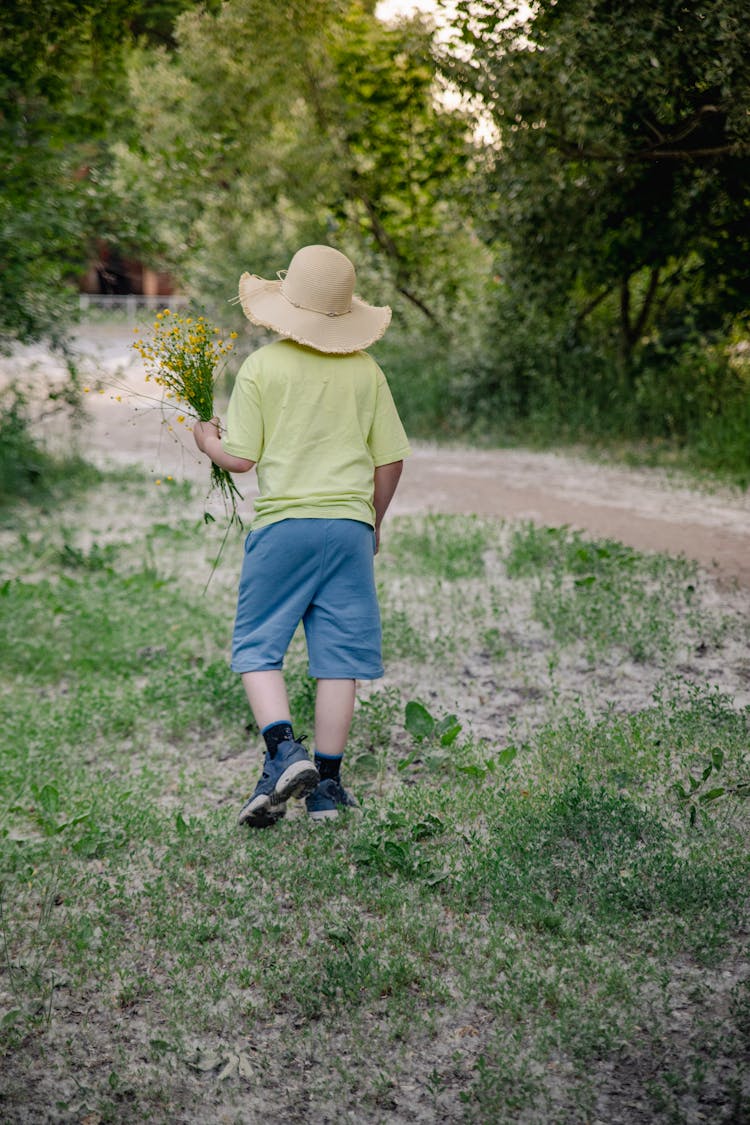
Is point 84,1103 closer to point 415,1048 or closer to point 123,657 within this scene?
point 415,1048

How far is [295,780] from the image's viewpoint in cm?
368

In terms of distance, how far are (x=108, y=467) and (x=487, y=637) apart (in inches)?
276

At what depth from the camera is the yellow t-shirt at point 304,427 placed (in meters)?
3.75

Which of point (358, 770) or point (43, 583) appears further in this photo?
point (43, 583)

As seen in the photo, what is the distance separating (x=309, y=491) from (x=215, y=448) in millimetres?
373

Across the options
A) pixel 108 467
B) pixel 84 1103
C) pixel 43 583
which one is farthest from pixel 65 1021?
pixel 108 467

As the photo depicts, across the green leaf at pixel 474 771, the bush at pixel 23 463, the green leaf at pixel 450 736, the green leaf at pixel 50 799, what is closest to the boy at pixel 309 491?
the green leaf at pixel 474 771

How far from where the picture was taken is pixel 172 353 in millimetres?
4055

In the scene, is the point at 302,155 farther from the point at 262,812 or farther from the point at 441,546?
the point at 262,812

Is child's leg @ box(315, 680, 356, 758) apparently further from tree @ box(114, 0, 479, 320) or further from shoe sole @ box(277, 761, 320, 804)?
tree @ box(114, 0, 479, 320)

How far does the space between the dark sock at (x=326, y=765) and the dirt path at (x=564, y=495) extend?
9.43ft

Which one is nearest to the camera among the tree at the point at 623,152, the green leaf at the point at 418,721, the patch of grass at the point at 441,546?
the green leaf at the point at 418,721

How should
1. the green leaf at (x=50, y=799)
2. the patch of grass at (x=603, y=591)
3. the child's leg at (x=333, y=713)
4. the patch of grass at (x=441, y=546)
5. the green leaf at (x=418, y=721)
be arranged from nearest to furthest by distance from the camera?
the child's leg at (x=333, y=713), the green leaf at (x=50, y=799), the green leaf at (x=418, y=721), the patch of grass at (x=603, y=591), the patch of grass at (x=441, y=546)

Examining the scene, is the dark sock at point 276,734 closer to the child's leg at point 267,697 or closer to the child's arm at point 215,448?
the child's leg at point 267,697
